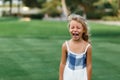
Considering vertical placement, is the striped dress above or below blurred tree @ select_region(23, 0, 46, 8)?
above

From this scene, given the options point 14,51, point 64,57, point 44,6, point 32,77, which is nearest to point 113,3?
point 44,6

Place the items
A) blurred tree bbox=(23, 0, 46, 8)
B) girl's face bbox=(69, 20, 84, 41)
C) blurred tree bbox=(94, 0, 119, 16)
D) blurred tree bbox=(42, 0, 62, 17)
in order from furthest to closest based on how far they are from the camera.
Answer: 1. blurred tree bbox=(23, 0, 46, 8)
2. blurred tree bbox=(42, 0, 62, 17)
3. blurred tree bbox=(94, 0, 119, 16)
4. girl's face bbox=(69, 20, 84, 41)

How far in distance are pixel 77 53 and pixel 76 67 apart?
151mm

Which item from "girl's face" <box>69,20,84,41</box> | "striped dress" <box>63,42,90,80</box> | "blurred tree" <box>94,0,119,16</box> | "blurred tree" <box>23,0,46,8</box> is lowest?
"blurred tree" <box>23,0,46,8</box>

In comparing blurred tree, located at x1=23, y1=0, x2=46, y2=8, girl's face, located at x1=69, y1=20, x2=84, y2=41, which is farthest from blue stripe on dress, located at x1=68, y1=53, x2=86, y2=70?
blurred tree, located at x1=23, y1=0, x2=46, y2=8

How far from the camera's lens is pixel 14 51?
14180 mm

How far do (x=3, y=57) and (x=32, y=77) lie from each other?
350 cm

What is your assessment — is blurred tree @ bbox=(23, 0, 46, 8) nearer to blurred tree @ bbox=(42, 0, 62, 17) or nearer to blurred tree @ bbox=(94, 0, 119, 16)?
blurred tree @ bbox=(42, 0, 62, 17)

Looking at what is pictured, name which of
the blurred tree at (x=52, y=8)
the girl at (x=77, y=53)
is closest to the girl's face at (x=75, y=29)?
the girl at (x=77, y=53)

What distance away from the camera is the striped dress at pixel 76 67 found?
4.55 metres

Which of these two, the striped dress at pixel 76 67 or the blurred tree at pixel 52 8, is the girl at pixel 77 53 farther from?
the blurred tree at pixel 52 8

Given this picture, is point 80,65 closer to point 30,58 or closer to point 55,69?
point 55,69

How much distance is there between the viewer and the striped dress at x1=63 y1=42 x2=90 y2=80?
14.9ft

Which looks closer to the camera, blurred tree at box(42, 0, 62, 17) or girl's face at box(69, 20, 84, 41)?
girl's face at box(69, 20, 84, 41)
